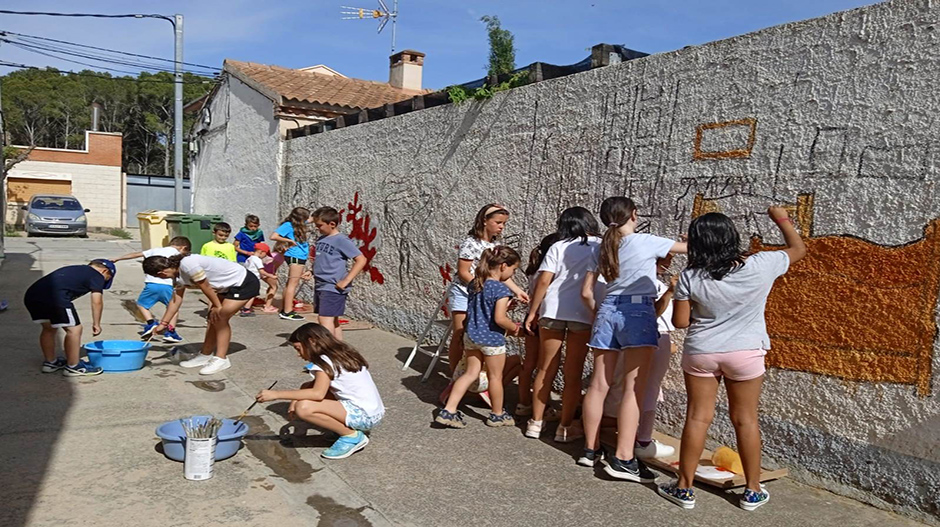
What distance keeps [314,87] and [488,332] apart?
29.5 feet

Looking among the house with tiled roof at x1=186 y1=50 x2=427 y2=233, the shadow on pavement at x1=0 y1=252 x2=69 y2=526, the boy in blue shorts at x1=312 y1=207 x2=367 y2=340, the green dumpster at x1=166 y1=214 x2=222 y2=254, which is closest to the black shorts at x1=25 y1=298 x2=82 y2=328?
the shadow on pavement at x1=0 y1=252 x2=69 y2=526

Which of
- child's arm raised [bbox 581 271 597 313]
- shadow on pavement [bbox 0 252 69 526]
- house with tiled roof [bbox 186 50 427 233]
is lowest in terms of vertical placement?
shadow on pavement [bbox 0 252 69 526]

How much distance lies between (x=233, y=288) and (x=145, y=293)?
7.07 ft

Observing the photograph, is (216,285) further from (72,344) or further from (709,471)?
(709,471)

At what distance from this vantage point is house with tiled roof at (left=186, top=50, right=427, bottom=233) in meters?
11.7

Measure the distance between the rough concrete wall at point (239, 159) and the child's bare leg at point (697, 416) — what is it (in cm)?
879

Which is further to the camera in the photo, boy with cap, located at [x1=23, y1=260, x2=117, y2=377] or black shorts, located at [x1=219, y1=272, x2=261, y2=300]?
black shorts, located at [x1=219, y1=272, x2=261, y2=300]

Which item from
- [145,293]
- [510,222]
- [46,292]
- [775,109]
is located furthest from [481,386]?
[145,293]

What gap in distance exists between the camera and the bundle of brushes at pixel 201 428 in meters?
4.09

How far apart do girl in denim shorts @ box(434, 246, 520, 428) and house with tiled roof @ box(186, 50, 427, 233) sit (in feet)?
22.7

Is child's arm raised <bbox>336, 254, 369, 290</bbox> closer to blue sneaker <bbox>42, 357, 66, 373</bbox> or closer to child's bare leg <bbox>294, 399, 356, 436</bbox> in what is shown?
child's bare leg <bbox>294, 399, 356, 436</bbox>

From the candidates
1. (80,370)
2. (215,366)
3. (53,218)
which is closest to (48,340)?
(80,370)

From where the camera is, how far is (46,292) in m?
6.00

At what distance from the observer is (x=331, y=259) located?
21.2 feet
